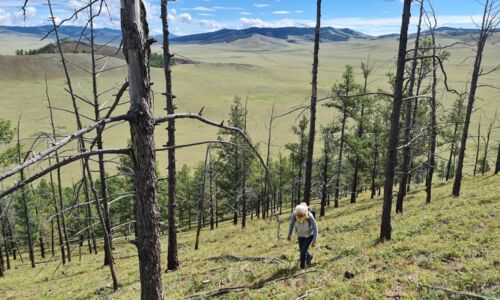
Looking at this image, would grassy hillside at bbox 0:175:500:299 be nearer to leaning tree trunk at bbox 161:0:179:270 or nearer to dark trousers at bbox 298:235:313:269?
dark trousers at bbox 298:235:313:269

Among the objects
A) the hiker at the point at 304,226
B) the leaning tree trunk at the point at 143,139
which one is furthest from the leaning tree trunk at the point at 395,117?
the leaning tree trunk at the point at 143,139

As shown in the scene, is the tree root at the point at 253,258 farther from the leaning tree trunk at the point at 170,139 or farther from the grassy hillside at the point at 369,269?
the leaning tree trunk at the point at 170,139

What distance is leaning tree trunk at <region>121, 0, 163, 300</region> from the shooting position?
10.3ft

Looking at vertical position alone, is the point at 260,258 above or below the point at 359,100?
below

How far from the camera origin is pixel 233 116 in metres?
35.4

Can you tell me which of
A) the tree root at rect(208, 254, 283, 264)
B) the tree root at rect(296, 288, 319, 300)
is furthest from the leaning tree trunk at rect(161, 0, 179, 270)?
the tree root at rect(296, 288, 319, 300)

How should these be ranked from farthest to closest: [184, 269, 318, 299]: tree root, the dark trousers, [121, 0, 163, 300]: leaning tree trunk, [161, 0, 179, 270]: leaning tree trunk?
1. [161, 0, 179, 270]: leaning tree trunk
2. the dark trousers
3. [184, 269, 318, 299]: tree root
4. [121, 0, 163, 300]: leaning tree trunk

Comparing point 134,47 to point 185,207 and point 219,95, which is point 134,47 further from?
point 219,95

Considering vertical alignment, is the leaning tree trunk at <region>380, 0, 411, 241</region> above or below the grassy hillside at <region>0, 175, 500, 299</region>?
above

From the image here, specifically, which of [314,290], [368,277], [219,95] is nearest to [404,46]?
[368,277]

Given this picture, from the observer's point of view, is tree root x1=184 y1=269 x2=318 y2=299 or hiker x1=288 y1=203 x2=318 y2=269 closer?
A: tree root x1=184 y1=269 x2=318 y2=299

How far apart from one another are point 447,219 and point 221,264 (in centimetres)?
844

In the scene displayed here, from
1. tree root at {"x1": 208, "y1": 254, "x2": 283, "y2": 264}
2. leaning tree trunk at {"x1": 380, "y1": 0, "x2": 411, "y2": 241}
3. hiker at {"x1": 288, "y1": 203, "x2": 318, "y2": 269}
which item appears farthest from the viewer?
tree root at {"x1": 208, "y1": 254, "x2": 283, "y2": 264}

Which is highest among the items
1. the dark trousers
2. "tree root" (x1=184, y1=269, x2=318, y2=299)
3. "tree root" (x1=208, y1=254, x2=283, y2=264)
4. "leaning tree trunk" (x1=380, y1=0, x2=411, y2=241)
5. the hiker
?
"leaning tree trunk" (x1=380, y1=0, x2=411, y2=241)
